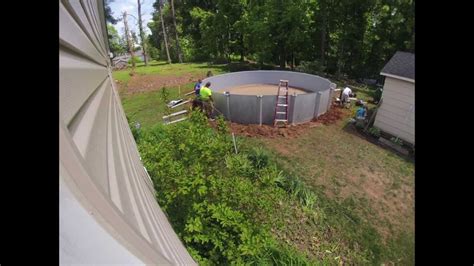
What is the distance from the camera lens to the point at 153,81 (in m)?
17.5

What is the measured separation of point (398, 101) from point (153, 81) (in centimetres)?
1261

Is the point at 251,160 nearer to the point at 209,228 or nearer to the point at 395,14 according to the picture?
the point at 209,228

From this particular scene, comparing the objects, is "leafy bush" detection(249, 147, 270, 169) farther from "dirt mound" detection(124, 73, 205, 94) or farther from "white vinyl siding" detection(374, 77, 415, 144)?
"dirt mound" detection(124, 73, 205, 94)

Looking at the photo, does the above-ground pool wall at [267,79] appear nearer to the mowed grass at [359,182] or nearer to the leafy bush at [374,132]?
the leafy bush at [374,132]

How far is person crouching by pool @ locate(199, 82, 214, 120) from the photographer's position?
10.9 m

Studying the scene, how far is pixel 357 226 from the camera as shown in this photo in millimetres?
6406

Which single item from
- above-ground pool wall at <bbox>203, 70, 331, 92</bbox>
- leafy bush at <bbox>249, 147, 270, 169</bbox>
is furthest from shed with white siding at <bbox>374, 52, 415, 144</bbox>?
leafy bush at <bbox>249, 147, 270, 169</bbox>

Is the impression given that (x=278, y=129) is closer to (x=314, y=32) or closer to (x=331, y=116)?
(x=331, y=116)

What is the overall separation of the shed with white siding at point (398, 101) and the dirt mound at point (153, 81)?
10180 millimetres

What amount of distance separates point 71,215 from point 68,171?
0.30ft

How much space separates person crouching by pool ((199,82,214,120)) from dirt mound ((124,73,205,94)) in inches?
212
